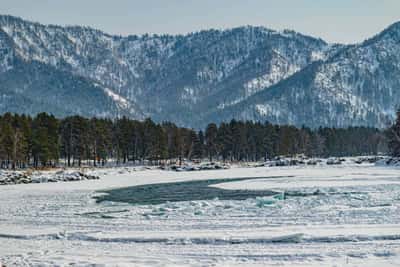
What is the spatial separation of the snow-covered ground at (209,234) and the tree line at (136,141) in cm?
6008

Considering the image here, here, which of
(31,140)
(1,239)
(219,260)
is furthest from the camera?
(31,140)

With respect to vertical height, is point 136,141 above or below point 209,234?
above

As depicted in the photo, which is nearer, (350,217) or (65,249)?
(65,249)

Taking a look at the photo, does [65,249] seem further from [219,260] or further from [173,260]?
[219,260]

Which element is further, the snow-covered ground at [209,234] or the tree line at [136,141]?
the tree line at [136,141]

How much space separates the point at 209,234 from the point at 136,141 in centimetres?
9316

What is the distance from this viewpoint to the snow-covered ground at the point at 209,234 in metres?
15.2

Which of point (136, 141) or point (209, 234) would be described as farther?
point (136, 141)

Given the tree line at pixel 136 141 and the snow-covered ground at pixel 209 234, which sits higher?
the tree line at pixel 136 141

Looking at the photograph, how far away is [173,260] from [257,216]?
28.0ft

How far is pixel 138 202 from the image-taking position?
31891 millimetres

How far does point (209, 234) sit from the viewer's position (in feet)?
61.3

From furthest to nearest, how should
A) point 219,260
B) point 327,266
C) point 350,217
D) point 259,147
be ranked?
point 259,147
point 350,217
point 219,260
point 327,266

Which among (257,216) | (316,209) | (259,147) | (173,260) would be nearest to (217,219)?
(257,216)
